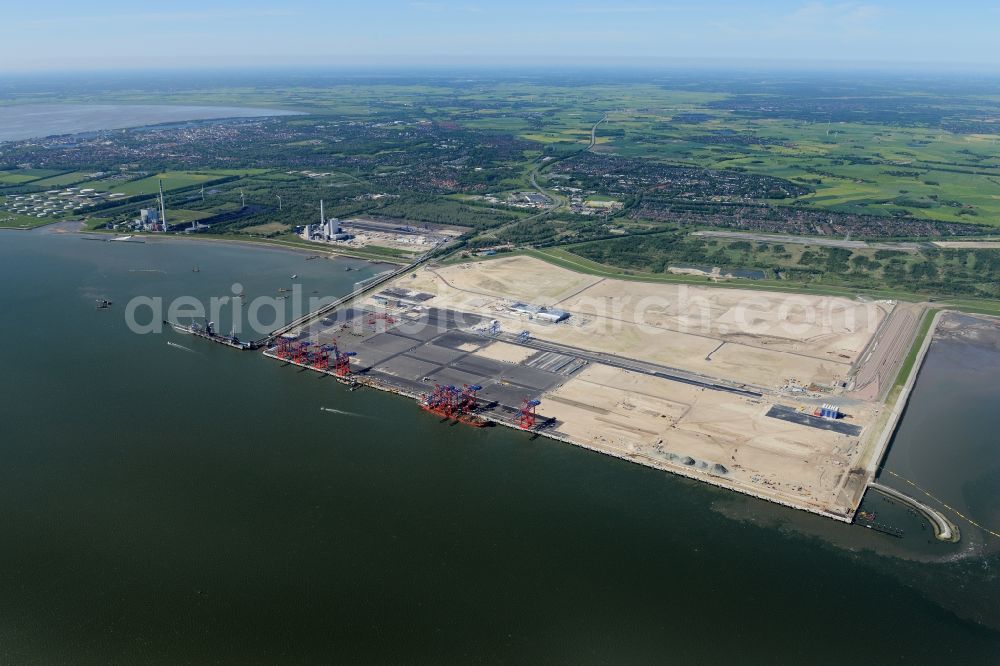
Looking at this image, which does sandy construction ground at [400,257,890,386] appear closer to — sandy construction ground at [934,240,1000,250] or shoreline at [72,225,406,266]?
shoreline at [72,225,406,266]

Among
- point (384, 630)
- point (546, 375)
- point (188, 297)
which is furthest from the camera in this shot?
point (188, 297)

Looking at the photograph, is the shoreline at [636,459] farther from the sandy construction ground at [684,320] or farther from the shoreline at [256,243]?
the shoreline at [256,243]

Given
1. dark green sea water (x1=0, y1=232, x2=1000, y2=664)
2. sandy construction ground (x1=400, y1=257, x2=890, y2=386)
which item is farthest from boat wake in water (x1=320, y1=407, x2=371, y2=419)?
sandy construction ground (x1=400, y1=257, x2=890, y2=386)

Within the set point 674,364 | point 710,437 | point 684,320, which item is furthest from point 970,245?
point 710,437

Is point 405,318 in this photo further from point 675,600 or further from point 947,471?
point 947,471

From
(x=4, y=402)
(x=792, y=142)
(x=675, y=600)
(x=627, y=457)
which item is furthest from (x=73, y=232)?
(x=792, y=142)
